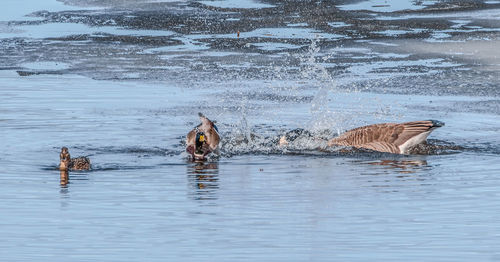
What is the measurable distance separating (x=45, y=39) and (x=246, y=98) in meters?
7.81

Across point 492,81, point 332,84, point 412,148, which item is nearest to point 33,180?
point 412,148

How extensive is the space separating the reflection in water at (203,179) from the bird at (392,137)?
1962 mm

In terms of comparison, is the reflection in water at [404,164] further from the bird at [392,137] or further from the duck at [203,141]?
the duck at [203,141]

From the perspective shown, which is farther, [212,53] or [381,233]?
[212,53]

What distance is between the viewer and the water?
8.20 m

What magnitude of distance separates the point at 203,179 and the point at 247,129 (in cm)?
305

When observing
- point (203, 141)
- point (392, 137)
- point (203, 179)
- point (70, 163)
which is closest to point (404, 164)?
point (392, 137)

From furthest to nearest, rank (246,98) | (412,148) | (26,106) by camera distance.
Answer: (246,98), (26,106), (412,148)

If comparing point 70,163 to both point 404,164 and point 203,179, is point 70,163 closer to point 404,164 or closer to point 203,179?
point 203,179

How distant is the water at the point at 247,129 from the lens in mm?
8203

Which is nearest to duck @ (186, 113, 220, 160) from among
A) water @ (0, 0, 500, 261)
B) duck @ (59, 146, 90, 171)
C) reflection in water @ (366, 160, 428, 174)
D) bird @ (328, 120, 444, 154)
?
water @ (0, 0, 500, 261)

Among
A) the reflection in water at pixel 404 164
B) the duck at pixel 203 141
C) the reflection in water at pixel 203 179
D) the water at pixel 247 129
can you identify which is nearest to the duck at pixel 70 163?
the water at pixel 247 129

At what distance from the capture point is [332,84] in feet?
57.1

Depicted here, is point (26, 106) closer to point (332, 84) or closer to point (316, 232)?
point (332, 84)
